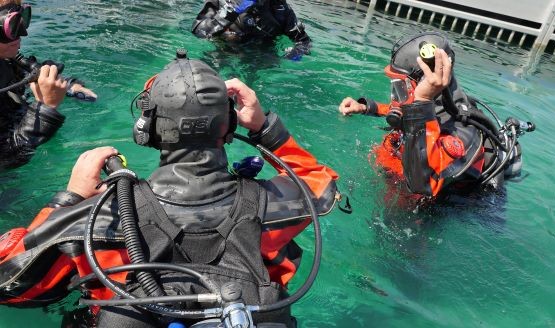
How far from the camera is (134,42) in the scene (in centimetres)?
678

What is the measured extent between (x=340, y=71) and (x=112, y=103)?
3811 mm

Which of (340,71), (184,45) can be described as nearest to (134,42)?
(184,45)

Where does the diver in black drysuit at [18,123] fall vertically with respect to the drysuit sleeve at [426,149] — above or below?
below

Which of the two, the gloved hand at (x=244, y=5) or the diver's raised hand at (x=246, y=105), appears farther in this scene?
the gloved hand at (x=244, y=5)

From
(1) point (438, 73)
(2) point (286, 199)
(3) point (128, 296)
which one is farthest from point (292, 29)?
(3) point (128, 296)

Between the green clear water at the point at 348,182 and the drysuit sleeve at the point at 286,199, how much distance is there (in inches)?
42.9

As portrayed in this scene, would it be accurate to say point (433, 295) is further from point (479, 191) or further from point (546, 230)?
point (546, 230)

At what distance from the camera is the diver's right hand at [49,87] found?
299 centimetres

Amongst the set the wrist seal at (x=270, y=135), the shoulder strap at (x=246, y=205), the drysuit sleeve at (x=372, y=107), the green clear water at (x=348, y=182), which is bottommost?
the green clear water at (x=348, y=182)

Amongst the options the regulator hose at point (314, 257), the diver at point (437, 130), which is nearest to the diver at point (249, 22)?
the diver at point (437, 130)

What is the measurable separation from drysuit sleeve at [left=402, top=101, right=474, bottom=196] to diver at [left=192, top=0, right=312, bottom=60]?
3.61 m

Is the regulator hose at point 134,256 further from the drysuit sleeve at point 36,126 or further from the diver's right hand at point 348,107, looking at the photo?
the diver's right hand at point 348,107

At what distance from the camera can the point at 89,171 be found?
189 cm

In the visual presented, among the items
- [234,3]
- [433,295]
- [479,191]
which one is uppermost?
[234,3]
